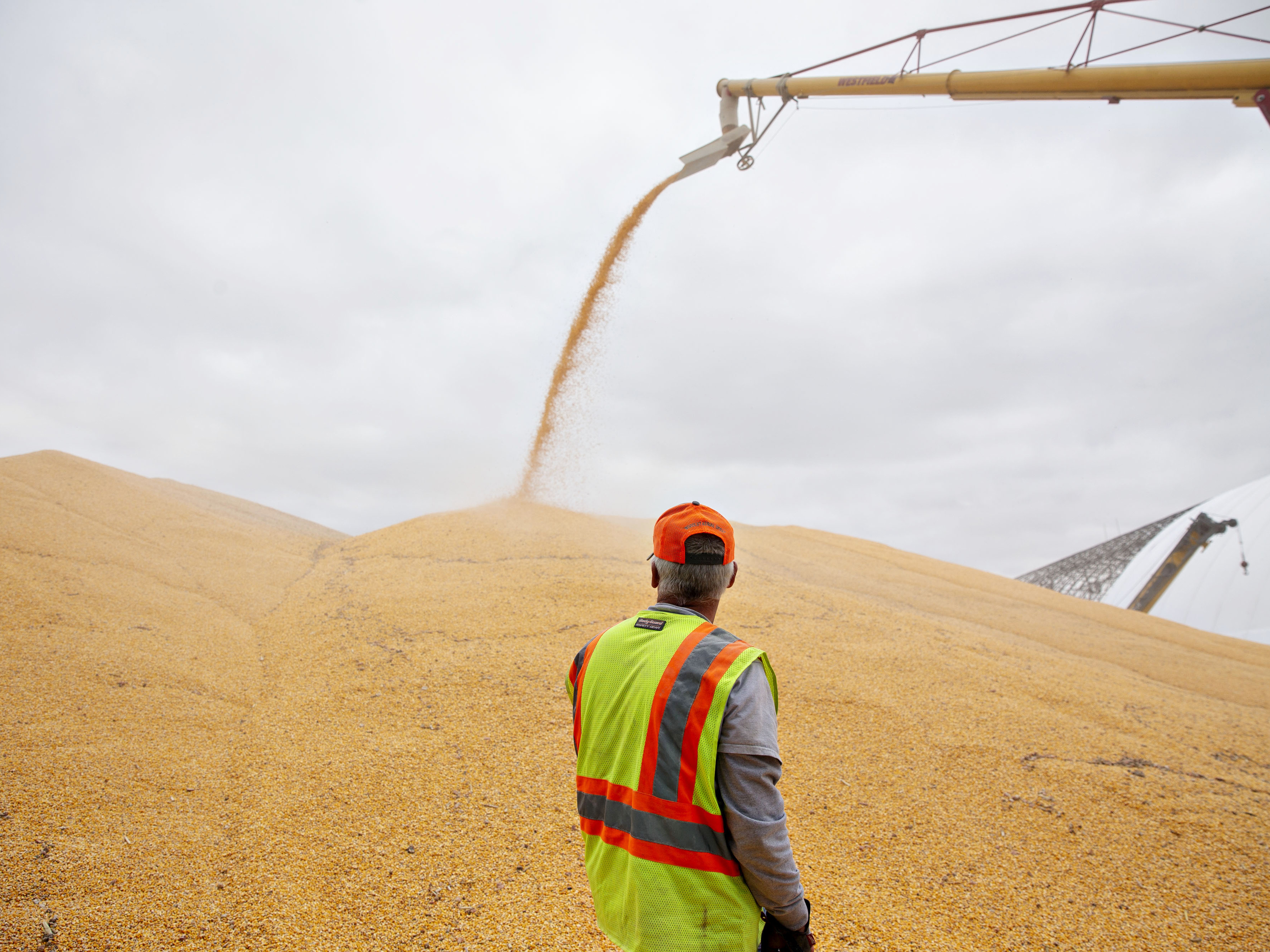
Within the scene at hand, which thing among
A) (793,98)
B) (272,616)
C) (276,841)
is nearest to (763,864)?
(276,841)

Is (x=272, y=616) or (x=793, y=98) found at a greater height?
(x=793, y=98)

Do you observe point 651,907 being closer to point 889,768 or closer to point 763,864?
point 763,864

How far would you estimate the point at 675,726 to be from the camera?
162 cm

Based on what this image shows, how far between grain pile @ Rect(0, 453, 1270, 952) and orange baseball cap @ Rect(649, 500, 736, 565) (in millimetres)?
2388

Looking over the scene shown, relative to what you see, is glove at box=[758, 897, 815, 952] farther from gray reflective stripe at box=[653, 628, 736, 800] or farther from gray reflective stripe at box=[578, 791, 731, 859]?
gray reflective stripe at box=[653, 628, 736, 800]

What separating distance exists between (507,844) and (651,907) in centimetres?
262

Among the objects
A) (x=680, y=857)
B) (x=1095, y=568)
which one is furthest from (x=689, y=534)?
(x=1095, y=568)

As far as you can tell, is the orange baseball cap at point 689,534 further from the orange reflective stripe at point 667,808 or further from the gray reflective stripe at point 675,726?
the orange reflective stripe at point 667,808

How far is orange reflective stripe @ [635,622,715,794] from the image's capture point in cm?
164

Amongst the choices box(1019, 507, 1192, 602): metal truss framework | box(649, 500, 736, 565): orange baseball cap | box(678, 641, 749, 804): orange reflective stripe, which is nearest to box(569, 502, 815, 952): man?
box(678, 641, 749, 804): orange reflective stripe

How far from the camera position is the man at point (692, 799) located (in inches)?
62.7

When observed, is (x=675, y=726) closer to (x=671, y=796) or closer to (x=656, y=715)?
(x=656, y=715)

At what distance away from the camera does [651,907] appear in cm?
162

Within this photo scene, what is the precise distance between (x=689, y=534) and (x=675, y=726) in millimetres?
531
